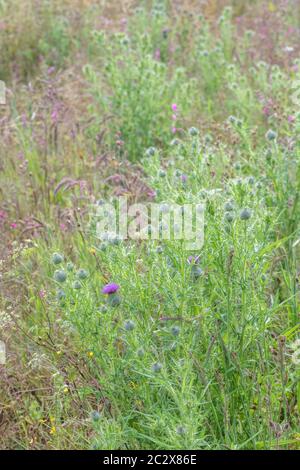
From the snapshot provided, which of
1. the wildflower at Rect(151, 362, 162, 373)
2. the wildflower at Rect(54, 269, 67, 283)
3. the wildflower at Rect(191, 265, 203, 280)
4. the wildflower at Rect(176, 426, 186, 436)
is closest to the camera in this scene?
the wildflower at Rect(176, 426, 186, 436)

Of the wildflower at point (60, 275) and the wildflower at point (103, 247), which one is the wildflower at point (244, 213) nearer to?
the wildflower at point (103, 247)

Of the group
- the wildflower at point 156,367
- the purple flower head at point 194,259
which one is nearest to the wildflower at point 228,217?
the purple flower head at point 194,259

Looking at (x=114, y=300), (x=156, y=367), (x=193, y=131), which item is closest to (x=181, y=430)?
(x=156, y=367)

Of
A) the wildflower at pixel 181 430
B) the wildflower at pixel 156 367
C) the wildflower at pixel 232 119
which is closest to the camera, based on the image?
the wildflower at pixel 181 430

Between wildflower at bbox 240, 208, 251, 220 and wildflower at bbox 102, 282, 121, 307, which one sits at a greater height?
wildflower at bbox 240, 208, 251, 220

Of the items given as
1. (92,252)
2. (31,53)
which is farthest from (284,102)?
(31,53)

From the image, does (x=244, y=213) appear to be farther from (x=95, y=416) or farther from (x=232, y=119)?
(x=232, y=119)

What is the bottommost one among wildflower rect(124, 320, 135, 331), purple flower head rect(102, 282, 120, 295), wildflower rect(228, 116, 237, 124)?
wildflower rect(124, 320, 135, 331)

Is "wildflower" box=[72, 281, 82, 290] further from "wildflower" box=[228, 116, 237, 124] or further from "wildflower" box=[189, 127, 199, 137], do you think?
"wildflower" box=[228, 116, 237, 124]

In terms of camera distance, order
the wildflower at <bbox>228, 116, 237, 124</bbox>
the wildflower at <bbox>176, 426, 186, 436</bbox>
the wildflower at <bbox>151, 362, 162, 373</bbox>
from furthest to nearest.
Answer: the wildflower at <bbox>228, 116, 237, 124</bbox>, the wildflower at <bbox>151, 362, 162, 373</bbox>, the wildflower at <bbox>176, 426, 186, 436</bbox>

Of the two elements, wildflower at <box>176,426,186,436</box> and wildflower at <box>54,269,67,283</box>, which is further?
wildflower at <box>54,269,67,283</box>

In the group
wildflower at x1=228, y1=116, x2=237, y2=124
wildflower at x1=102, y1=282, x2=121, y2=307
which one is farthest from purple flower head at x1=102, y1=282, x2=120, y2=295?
wildflower at x1=228, y1=116, x2=237, y2=124

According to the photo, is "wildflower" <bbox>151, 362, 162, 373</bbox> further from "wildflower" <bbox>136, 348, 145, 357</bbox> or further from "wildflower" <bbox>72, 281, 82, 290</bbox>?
"wildflower" <bbox>72, 281, 82, 290</bbox>

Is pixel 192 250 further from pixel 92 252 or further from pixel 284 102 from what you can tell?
pixel 284 102
